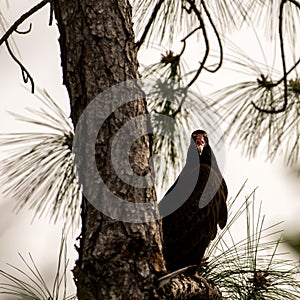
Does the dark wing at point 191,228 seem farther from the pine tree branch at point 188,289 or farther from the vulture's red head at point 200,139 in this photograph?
the pine tree branch at point 188,289

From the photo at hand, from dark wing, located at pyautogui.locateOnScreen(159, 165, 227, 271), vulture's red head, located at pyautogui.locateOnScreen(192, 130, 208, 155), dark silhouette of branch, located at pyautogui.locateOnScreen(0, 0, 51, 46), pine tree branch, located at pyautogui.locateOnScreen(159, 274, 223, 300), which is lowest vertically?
pine tree branch, located at pyautogui.locateOnScreen(159, 274, 223, 300)

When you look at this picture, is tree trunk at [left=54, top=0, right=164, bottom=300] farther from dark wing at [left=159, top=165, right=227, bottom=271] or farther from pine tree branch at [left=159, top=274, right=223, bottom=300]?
dark wing at [left=159, top=165, right=227, bottom=271]

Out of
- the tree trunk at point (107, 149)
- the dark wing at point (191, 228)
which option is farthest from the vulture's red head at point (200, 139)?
the tree trunk at point (107, 149)

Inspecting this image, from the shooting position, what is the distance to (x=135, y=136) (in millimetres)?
2395

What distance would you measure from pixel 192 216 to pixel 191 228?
0.16 ft

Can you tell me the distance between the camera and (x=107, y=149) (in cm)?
236

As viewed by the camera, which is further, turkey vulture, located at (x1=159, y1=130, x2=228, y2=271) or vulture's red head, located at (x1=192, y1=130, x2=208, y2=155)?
vulture's red head, located at (x1=192, y1=130, x2=208, y2=155)


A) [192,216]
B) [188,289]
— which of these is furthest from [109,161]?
[192,216]

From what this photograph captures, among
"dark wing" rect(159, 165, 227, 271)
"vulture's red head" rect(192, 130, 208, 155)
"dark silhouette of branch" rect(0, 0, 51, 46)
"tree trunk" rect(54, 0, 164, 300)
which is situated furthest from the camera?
"vulture's red head" rect(192, 130, 208, 155)

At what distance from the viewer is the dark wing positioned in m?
3.31

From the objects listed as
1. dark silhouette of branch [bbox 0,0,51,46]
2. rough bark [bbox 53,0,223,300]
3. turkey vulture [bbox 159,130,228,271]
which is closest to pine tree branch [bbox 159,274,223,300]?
rough bark [bbox 53,0,223,300]

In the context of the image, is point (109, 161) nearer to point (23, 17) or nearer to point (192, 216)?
point (23, 17)

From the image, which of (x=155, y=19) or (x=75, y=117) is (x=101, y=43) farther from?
(x=155, y=19)

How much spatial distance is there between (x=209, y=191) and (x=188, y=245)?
240 mm
